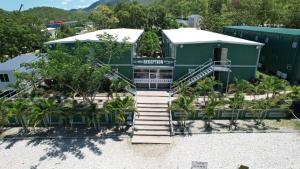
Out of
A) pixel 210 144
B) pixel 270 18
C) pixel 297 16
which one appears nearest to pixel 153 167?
pixel 210 144

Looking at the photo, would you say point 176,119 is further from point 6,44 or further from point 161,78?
point 6,44

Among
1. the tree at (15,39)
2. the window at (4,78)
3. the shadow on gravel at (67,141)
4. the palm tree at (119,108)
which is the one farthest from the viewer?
the tree at (15,39)

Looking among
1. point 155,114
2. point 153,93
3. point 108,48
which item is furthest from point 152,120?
point 108,48

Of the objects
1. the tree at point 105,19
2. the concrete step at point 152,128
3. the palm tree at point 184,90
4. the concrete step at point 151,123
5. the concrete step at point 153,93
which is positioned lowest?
the concrete step at point 152,128

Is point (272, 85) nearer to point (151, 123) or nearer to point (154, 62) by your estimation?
point (154, 62)

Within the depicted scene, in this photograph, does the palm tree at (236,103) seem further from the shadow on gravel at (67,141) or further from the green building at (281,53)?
the green building at (281,53)

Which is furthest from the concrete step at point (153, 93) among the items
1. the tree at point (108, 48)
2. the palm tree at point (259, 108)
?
the palm tree at point (259, 108)
